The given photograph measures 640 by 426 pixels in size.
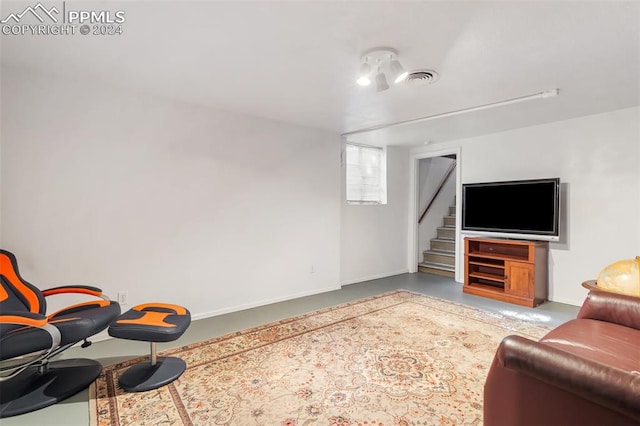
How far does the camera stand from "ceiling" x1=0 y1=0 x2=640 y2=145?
1.83 metres

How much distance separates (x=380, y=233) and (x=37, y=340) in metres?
4.61

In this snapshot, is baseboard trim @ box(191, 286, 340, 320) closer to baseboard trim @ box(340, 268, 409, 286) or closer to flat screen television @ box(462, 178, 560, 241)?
baseboard trim @ box(340, 268, 409, 286)

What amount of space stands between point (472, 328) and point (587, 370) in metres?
2.26

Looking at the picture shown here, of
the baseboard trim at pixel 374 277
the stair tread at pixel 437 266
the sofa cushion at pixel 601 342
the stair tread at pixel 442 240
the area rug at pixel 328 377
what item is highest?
the stair tread at pixel 442 240

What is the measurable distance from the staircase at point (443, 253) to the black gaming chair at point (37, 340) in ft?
16.5

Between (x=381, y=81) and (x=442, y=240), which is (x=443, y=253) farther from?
(x=381, y=81)

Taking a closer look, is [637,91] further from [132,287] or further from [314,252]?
[132,287]

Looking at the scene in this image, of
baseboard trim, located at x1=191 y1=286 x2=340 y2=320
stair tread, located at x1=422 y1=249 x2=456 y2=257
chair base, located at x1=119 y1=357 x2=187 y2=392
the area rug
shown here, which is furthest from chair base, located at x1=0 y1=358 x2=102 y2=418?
stair tread, located at x1=422 y1=249 x2=456 y2=257

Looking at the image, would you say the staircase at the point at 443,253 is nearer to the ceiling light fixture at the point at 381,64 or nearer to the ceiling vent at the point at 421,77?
the ceiling vent at the point at 421,77

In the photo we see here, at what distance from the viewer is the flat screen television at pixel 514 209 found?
13.1ft

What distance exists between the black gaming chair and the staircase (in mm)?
5041

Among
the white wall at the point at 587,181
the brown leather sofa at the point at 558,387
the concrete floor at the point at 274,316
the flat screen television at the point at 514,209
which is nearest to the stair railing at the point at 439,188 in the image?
the concrete floor at the point at 274,316

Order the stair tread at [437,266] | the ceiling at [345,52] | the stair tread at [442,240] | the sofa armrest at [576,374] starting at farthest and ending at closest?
1. the stair tread at [442,240]
2. the stair tread at [437,266]
3. the ceiling at [345,52]
4. the sofa armrest at [576,374]

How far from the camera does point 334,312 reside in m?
3.73
